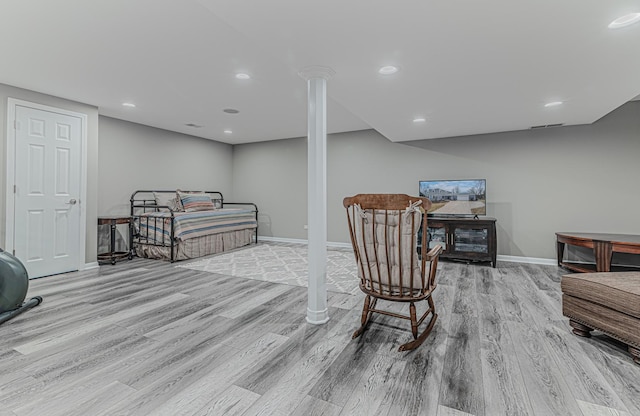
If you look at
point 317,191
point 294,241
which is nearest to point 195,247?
point 294,241

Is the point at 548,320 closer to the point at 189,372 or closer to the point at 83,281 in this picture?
the point at 189,372

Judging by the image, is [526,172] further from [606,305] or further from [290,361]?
[290,361]

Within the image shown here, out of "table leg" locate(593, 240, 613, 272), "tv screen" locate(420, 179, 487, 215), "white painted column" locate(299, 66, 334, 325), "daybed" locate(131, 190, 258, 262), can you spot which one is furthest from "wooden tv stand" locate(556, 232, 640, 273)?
"daybed" locate(131, 190, 258, 262)

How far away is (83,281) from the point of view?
367cm

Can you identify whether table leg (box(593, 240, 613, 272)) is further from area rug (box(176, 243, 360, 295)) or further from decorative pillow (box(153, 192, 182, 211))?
decorative pillow (box(153, 192, 182, 211))

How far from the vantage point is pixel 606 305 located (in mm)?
2070

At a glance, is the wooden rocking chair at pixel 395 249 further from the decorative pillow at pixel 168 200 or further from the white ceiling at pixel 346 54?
the decorative pillow at pixel 168 200

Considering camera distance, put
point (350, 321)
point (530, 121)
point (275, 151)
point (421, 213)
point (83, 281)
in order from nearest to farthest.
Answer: point (421, 213), point (350, 321), point (83, 281), point (530, 121), point (275, 151)

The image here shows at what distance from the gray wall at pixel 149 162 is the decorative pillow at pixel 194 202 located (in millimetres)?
537

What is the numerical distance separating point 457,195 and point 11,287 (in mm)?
5725

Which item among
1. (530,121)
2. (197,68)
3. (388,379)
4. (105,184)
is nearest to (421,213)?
(388,379)

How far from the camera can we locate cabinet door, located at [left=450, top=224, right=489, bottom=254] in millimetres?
4633

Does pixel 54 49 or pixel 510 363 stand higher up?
pixel 54 49

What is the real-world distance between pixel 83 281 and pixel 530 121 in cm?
641
